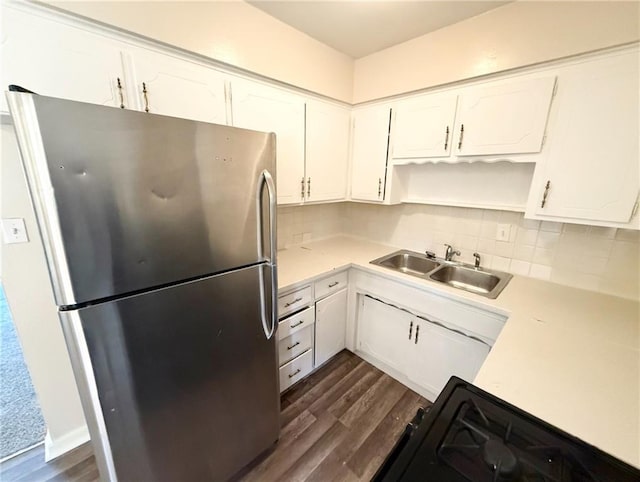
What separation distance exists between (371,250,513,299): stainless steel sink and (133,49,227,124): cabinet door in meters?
1.48

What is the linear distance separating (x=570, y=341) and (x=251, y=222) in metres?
1.43

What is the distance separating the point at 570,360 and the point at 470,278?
993mm

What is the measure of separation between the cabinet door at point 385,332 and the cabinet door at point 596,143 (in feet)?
3.63

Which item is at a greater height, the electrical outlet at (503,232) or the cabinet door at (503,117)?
the cabinet door at (503,117)

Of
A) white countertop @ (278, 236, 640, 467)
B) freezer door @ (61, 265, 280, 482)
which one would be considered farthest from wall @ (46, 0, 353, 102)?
white countertop @ (278, 236, 640, 467)

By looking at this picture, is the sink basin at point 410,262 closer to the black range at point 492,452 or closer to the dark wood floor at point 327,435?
the dark wood floor at point 327,435

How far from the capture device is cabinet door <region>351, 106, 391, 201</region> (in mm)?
2018

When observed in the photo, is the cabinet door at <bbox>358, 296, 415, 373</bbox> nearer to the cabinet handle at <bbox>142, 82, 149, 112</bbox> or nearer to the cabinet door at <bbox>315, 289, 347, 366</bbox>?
the cabinet door at <bbox>315, 289, 347, 366</bbox>

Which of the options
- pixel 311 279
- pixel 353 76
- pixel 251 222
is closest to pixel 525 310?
pixel 311 279

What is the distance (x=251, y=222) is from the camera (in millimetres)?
1110

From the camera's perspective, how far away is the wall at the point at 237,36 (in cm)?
111

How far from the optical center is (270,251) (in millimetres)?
1191

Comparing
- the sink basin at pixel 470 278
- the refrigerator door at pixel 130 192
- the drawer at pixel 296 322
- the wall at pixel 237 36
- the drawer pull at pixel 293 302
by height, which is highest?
the wall at pixel 237 36

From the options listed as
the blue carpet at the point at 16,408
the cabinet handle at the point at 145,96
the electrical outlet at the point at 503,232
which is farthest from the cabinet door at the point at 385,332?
the blue carpet at the point at 16,408
